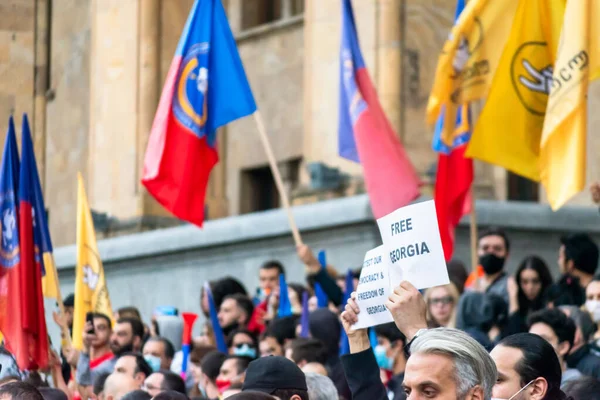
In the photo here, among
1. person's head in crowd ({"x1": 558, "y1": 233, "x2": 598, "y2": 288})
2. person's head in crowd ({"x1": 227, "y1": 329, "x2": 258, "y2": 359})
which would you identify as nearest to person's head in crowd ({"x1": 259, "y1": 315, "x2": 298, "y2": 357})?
person's head in crowd ({"x1": 227, "y1": 329, "x2": 258, "y2": 359})

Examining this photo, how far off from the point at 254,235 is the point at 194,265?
152cm

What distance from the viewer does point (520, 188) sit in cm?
2103

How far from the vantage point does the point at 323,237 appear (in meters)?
18.0

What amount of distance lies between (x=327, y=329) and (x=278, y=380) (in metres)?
3.50

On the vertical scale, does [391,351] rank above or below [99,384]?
above

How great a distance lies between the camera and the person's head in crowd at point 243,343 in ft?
39.7

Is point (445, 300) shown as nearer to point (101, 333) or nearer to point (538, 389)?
point (101, 333)

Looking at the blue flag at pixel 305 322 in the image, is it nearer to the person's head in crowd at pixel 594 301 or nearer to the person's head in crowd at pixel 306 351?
the person's head in crowd at pixel 306 351

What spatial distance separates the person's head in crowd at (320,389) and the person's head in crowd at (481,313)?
9.11 feet

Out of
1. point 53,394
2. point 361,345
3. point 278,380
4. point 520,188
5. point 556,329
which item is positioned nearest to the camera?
point 361,345

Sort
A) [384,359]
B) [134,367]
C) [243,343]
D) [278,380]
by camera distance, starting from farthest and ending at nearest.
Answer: [243,343] < [384,359] < [134,367] < [278,380]

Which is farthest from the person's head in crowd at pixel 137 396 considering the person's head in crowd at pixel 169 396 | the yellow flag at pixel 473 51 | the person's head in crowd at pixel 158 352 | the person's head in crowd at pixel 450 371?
the yellow flag at pixel 473 51

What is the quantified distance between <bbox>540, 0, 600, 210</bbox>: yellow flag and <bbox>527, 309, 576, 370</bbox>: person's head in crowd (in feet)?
3.93

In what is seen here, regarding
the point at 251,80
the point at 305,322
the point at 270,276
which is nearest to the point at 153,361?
the point at 305,322
